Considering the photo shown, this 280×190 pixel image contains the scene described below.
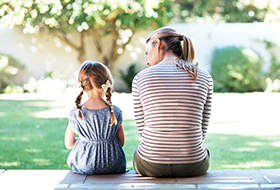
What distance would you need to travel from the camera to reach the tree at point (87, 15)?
34.8ft

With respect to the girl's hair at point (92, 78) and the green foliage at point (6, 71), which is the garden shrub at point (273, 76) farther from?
the girl's hair at point (92, 78)

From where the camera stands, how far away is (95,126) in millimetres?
2664

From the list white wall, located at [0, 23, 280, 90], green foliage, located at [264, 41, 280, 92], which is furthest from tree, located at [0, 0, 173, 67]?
green foliage, located at [264, 41, 280, 92]

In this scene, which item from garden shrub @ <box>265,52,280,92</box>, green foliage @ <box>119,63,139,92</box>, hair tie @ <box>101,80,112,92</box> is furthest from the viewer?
green foliage @ <box>119,63,139,92</box>

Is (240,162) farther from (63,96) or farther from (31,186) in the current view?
(63,96)

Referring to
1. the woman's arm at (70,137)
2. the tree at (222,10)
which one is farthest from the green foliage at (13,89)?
the woman's arm at (70,137)

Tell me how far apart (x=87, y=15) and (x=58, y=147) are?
21.9 ft

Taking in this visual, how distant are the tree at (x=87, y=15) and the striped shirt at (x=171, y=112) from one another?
337 inches

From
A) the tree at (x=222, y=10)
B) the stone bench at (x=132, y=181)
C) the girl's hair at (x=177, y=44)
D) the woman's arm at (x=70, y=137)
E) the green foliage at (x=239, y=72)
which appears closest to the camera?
the stone bench at (x=132, y=181)

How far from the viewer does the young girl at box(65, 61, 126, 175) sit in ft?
8.73

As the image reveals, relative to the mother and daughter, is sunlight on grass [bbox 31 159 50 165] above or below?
below

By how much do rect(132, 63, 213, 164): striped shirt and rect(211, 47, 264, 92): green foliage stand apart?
9222mm

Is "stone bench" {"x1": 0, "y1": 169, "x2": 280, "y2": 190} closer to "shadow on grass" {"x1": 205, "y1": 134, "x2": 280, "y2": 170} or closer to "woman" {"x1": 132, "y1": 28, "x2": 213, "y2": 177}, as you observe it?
"woman" {"x1": 132, "y1": 28, "x2": 213, "y2": 177}

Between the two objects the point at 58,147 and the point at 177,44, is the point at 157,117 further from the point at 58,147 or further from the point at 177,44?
the point at 58,147
